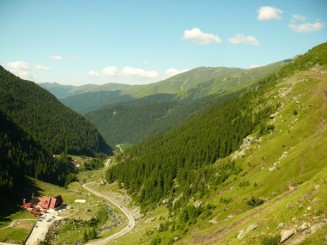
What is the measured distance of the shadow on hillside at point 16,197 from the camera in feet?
351

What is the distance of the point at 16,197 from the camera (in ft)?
405

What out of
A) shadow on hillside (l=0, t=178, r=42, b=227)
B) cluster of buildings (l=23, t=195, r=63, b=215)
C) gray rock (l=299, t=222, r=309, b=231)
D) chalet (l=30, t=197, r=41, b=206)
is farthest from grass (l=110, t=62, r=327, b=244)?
shadow on hillside (l=0, t=178, r=42, b=227)

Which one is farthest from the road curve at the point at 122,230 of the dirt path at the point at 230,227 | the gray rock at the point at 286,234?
the gray rock at the point at 286,234

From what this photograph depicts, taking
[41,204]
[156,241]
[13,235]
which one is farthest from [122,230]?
[41,204]

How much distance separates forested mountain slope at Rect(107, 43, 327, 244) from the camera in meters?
45.8

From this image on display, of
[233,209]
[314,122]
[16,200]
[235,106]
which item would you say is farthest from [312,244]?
[235,106]

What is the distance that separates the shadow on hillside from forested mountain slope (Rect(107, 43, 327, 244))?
43.7m

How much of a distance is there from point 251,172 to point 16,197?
9049 cm

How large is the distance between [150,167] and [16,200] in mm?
61317

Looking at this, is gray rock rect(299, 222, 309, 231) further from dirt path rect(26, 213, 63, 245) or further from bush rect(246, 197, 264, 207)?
dirt path rect(26, 213, 63, 245)

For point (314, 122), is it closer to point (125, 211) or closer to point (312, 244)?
Answer: point (312, 244)

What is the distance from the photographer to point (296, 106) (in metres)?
110

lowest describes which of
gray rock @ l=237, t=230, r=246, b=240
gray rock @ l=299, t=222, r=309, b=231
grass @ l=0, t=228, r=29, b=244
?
grass @ l=0, t=228, r=29, b=244

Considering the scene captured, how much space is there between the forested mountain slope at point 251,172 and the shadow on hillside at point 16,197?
43715mm
